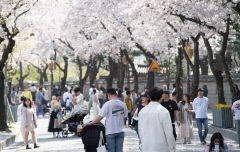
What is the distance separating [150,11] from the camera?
27297mm

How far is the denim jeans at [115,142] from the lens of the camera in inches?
391

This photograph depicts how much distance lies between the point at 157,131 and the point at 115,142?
3.14 meters

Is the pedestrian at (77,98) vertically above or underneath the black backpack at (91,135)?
above

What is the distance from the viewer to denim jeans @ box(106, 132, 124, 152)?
9.93 m

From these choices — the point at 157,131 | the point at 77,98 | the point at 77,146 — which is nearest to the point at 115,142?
the point at 157,131

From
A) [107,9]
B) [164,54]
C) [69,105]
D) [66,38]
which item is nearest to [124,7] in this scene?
[107,9]

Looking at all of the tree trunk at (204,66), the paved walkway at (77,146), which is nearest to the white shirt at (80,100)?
the paved walkway at (77,146)

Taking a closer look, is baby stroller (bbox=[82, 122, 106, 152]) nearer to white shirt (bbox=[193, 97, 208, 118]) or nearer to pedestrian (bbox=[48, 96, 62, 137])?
white shirt (bbox=[193, 97, 208, 118])

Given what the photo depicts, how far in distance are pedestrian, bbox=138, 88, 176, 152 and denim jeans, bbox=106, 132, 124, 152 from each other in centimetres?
276

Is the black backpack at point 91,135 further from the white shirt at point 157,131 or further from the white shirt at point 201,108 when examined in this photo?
the white shirt at point 201,108

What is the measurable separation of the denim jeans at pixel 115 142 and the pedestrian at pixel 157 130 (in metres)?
2.76

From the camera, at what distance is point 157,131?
7023 mm

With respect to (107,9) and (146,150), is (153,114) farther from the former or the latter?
(107,9)

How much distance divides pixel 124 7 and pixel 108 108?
21.9 metres
